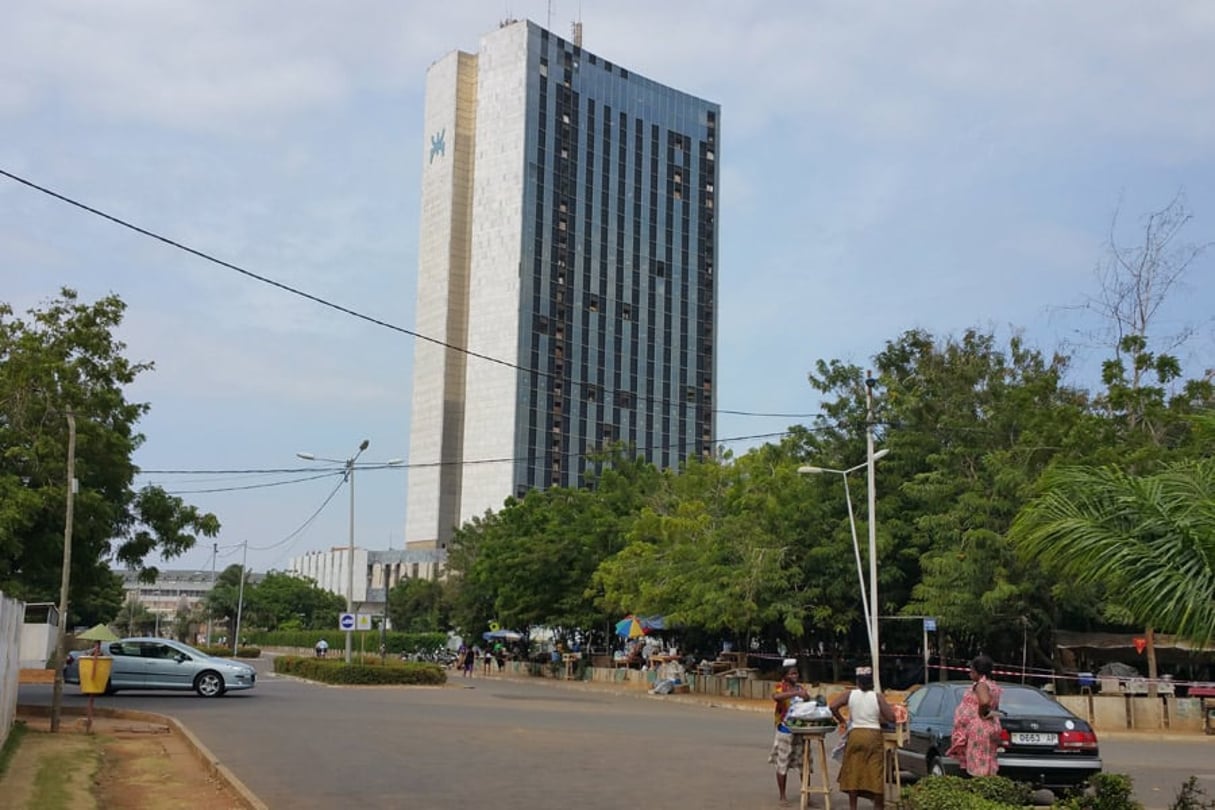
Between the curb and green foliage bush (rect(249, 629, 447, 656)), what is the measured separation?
54.0 meters

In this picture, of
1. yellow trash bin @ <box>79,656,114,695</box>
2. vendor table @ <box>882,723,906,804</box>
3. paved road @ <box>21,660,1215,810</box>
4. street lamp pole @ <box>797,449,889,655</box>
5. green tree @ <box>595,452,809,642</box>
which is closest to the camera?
vendor table @ <box>882,723,906,804</box>

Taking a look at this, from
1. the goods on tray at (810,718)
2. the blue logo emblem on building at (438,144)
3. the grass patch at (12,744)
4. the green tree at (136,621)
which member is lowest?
the green tree at (136,621)

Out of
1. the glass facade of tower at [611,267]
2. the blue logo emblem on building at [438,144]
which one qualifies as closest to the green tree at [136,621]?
the glass facade of tower at [611,267]

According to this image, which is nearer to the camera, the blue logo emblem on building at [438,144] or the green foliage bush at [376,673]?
the green foliage bush at [376,673]

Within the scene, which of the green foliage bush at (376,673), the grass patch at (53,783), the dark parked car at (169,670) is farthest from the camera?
the green foliage bush at (376,673)

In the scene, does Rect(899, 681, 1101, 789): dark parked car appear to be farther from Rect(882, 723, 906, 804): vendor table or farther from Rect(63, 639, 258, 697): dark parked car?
Rect(63, 639, 258, 697): dark parked car

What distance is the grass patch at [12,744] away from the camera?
15.2 m

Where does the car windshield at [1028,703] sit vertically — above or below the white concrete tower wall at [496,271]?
below

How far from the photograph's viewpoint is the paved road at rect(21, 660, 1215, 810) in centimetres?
1345

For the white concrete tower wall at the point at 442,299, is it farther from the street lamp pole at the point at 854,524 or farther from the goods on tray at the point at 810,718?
the goods on tray at the point at 810,718

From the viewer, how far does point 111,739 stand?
20031 millimetres

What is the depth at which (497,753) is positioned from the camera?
711 inches

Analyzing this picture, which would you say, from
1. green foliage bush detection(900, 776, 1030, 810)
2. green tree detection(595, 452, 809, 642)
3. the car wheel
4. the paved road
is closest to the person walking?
green foliage bush detection(900, 776, 1030, 810)

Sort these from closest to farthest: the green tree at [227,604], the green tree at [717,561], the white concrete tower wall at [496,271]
A: the green tree at [717,561], the green tree at [227,604], the white concrete tower wall at [496,271]
